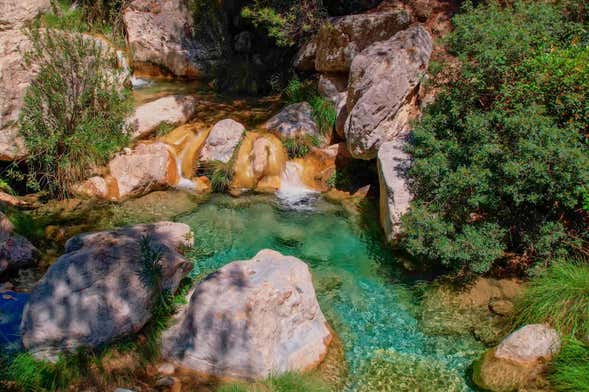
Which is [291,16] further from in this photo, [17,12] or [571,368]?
[571,368]

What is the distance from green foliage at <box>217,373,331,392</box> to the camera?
5.28 m

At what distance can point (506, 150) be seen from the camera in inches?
275

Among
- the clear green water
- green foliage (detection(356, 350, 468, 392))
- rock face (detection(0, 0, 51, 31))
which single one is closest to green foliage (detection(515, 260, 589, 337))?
the clear green water

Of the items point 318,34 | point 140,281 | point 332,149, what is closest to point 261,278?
point 140,281

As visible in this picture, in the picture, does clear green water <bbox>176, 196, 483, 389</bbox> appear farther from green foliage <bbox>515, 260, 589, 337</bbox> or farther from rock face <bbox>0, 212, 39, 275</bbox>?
rock face <bbox>0, 212, 39, 275</bbox>

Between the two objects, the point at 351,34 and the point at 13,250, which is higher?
the point at 351,34

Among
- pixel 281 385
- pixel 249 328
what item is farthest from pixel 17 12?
pixel 281 385

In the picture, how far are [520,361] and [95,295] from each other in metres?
4.71

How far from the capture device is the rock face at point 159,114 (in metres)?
10.3

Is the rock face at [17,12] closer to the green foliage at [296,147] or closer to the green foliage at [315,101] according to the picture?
the green foliage at [315,101]

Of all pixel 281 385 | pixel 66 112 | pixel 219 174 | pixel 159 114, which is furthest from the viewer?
pixel 159 114

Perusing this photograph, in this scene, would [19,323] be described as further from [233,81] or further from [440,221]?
[233,81]

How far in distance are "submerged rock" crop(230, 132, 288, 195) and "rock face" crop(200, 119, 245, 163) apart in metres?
0.18

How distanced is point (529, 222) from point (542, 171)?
0.94 metres
